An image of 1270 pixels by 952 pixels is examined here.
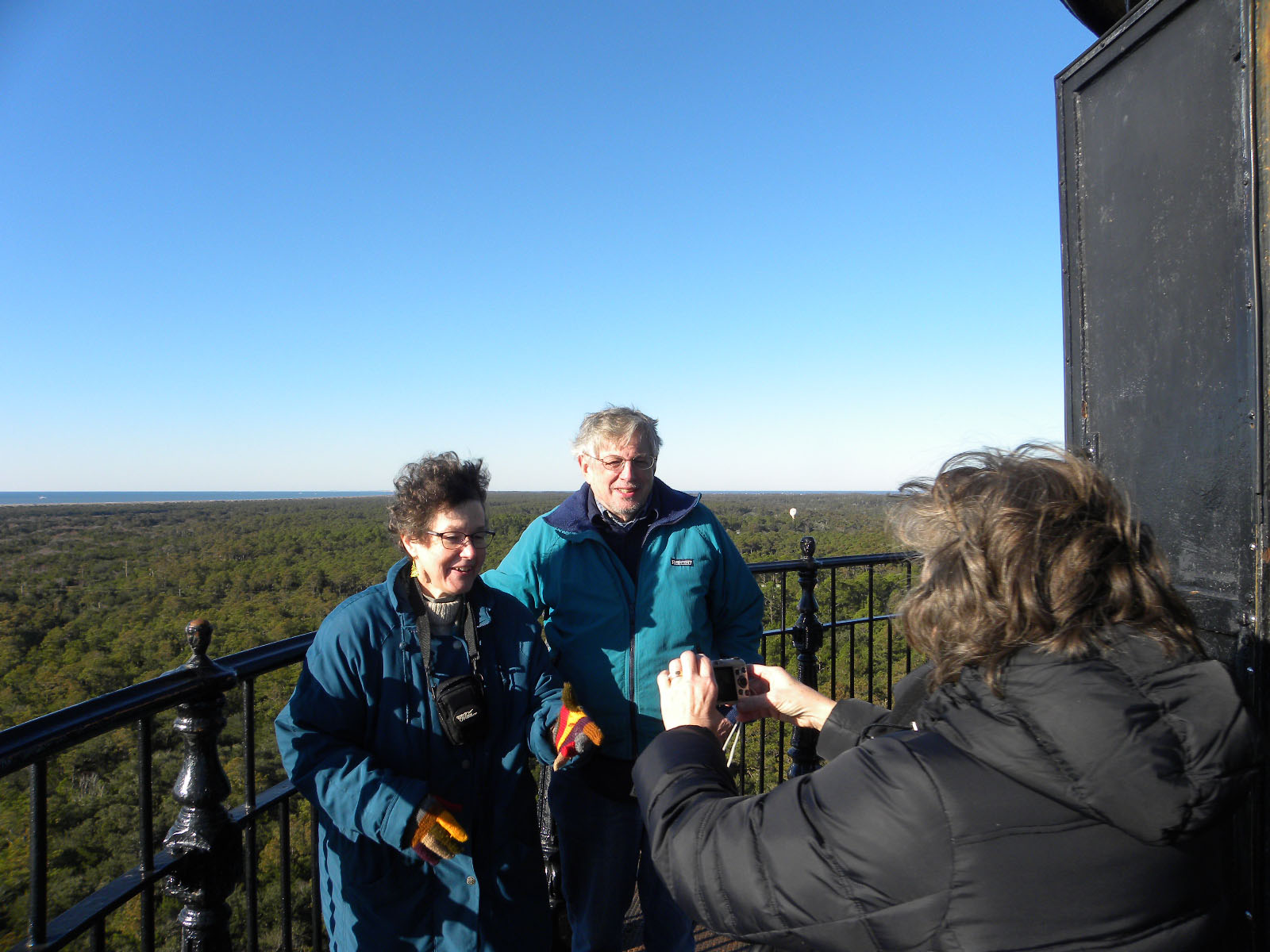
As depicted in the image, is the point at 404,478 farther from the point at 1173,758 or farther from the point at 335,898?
the point at 1173,758

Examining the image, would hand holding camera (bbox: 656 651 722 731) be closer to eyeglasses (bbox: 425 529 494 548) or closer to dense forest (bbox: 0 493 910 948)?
dense forest (bbox: 0 493 910 948)

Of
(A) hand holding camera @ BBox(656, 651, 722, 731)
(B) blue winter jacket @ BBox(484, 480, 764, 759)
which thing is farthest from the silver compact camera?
(B) blue winter jacket @ BBox(484, 480, 764, 759)

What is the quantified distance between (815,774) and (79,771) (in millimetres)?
17377

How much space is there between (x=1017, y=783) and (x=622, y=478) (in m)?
1.82

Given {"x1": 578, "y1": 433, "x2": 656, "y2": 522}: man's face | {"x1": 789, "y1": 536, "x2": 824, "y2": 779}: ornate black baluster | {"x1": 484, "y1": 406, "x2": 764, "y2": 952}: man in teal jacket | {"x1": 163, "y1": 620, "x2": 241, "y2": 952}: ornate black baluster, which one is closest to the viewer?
{"x1": 163, "y1": 620, "x2": 241, "y2": 952}: ornate black baluster

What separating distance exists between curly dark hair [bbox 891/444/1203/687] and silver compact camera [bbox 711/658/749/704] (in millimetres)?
616

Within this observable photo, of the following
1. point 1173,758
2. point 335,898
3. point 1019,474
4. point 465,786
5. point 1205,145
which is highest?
point 1205,145

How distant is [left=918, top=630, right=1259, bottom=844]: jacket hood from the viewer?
900 millimetres

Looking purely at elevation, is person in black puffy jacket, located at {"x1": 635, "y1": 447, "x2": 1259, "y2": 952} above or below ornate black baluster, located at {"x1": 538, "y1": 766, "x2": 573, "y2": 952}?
above

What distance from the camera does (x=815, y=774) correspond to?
1.11m

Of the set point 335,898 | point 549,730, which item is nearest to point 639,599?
point 549,730

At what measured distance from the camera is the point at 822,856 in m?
1.05

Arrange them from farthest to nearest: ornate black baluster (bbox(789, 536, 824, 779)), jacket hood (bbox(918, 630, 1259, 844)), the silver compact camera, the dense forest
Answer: the dense forest
ornate black baluster (bbox(789, 536, 824, 779))
the silver compact camera
jacket hood (bbox(918, 630, 1259, 844))

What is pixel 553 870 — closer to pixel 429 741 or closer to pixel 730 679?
pixel 429 741
